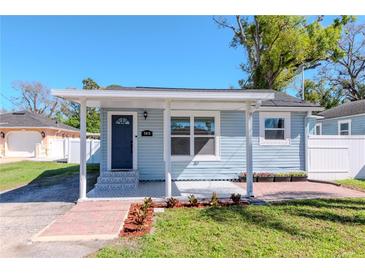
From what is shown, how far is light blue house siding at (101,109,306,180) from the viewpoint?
9.49 meters

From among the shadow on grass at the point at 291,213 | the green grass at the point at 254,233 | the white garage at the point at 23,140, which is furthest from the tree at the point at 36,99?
the green grass at the point at 254,233

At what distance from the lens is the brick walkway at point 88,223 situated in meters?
4.23

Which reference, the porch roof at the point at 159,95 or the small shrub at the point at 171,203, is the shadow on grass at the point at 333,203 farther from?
the porch roof at the point at 159,95

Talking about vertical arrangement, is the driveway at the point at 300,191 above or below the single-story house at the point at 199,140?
below

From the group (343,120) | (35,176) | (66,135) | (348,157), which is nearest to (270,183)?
(348,157)

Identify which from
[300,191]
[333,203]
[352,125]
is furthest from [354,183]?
[352,125]

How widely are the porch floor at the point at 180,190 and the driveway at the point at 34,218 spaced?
1093mm

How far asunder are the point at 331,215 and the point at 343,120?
12.3 metres

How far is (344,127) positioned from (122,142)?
13558 mm

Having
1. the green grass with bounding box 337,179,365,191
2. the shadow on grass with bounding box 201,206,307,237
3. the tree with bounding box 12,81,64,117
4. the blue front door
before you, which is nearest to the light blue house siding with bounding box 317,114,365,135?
the green grass with bounding box 337,179,365,191

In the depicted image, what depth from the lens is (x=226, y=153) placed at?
9945mm

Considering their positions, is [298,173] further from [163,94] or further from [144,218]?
[144,218]

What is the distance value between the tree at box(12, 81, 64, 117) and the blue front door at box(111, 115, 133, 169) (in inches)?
1493

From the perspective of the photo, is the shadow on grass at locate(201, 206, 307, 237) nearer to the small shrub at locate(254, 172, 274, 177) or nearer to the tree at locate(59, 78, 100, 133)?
the small shrub at locate(254, 172, 274, 177)
